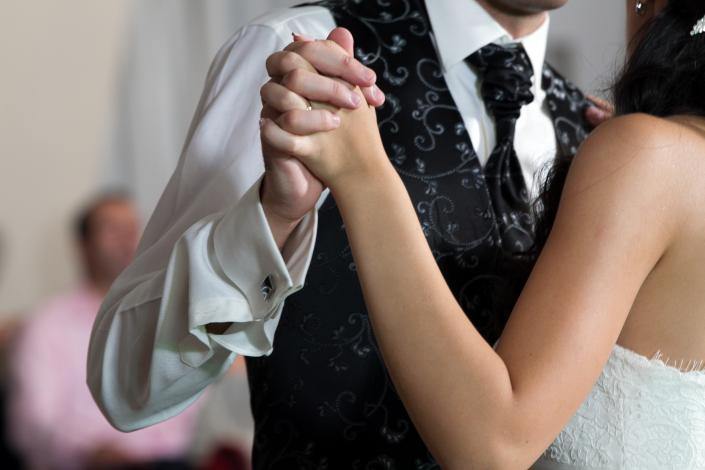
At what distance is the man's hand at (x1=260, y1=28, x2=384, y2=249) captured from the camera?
98 cm

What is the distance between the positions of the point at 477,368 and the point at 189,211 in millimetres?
421

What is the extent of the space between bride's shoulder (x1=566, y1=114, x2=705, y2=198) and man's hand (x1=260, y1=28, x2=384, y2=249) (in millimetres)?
196

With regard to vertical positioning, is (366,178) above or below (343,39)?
below

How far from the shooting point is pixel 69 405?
359 centimetres

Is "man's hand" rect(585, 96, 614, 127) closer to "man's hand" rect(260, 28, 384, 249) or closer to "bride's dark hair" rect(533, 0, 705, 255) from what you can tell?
"bride's dark hair" rect(533, 0, 705, 255)

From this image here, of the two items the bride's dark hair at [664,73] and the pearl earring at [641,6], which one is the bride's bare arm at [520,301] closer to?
the bride's dark hair at [664,73]

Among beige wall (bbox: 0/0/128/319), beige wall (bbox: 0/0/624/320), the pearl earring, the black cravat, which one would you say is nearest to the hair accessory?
the pearl earring

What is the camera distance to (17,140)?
4695 mm

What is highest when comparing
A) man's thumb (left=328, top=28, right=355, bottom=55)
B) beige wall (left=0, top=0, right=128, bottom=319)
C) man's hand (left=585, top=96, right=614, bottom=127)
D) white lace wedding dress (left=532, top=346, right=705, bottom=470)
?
man's thumb (left=328, top=28, right=355, bottom=55)

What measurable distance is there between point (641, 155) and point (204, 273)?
0.40 meters

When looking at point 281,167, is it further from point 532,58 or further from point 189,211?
point 532,58

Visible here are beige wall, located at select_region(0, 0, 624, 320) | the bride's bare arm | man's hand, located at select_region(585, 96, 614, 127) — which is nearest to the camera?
the bride's bare arm

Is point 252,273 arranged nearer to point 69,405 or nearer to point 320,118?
point 320,118

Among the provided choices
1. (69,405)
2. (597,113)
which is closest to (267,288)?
(597,113)
